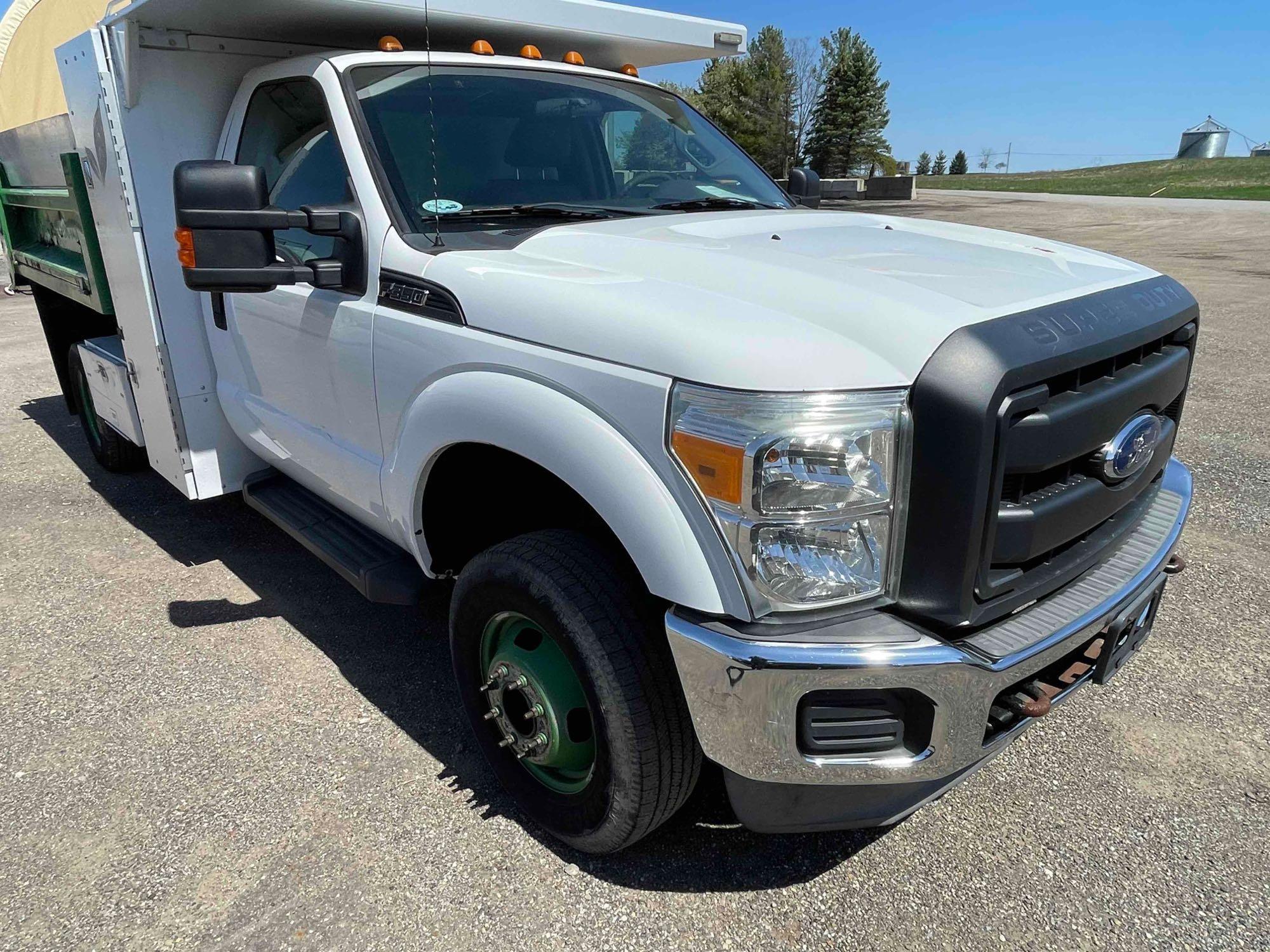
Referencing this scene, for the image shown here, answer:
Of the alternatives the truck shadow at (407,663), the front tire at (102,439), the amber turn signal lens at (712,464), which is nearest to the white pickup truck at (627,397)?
the amber turn signal lens at (712,464)

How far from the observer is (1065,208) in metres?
29.7

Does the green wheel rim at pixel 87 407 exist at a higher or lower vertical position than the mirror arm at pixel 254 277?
lower

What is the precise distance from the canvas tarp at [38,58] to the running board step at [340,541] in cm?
686

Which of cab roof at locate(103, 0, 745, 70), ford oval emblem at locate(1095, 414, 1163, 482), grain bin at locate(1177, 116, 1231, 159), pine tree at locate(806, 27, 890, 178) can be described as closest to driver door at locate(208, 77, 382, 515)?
cab roof at locate(103, 0, 745, 70)

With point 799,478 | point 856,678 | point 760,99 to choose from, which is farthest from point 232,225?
point 760,99

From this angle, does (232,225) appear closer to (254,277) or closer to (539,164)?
(254,277)

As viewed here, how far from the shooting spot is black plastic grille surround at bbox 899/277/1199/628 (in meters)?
1.73

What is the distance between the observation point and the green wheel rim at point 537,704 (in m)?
2.33

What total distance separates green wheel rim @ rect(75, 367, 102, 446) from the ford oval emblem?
5269mm

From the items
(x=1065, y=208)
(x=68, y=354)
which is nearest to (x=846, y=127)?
(x=1065, y=208)

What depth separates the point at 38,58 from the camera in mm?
9281

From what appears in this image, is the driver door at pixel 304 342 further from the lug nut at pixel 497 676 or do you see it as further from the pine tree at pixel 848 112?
the pine tree at pixel 848 112

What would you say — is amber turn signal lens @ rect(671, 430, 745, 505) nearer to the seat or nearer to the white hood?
the white hood

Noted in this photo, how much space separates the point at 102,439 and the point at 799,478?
5.10 metres
